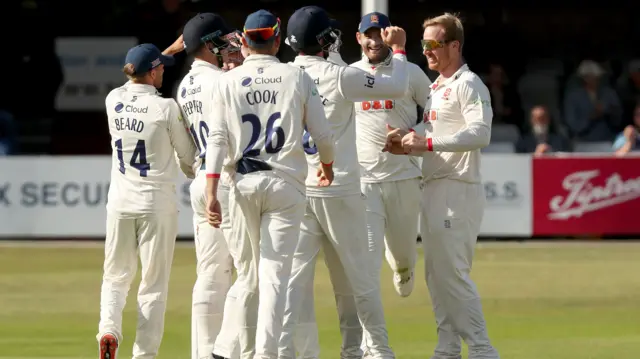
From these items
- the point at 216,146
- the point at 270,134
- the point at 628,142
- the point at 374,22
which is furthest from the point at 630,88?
the point at 216,146

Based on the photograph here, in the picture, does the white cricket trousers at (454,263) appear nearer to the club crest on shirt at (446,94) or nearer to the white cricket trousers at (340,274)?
the white cricket trousers at (340,274)

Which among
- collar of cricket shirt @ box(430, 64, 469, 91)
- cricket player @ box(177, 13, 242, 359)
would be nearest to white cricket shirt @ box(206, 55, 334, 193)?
cricket player @ box(177, 13, 242, 359)

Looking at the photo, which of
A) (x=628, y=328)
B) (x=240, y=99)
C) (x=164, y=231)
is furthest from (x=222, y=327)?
(x=628, y=328)

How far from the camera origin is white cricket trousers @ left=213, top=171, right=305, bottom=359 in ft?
25.9

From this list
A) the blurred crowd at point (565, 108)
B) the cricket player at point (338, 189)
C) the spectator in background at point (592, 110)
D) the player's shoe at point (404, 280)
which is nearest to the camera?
the cricket player at point (338, 189)

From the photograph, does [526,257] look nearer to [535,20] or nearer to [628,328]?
[628,328]

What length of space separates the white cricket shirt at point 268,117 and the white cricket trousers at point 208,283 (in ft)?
2.84

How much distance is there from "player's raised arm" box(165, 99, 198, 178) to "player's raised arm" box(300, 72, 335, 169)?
1288mm

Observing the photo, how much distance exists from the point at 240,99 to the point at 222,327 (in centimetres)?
153

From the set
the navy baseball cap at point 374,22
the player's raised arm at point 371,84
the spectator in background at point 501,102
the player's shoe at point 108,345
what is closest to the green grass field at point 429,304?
the player's shoe at point 108,345

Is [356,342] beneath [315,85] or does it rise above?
beneath

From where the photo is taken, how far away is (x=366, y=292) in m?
8.59

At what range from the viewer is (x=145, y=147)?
354 inches

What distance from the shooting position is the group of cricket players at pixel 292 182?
7.96 meters
